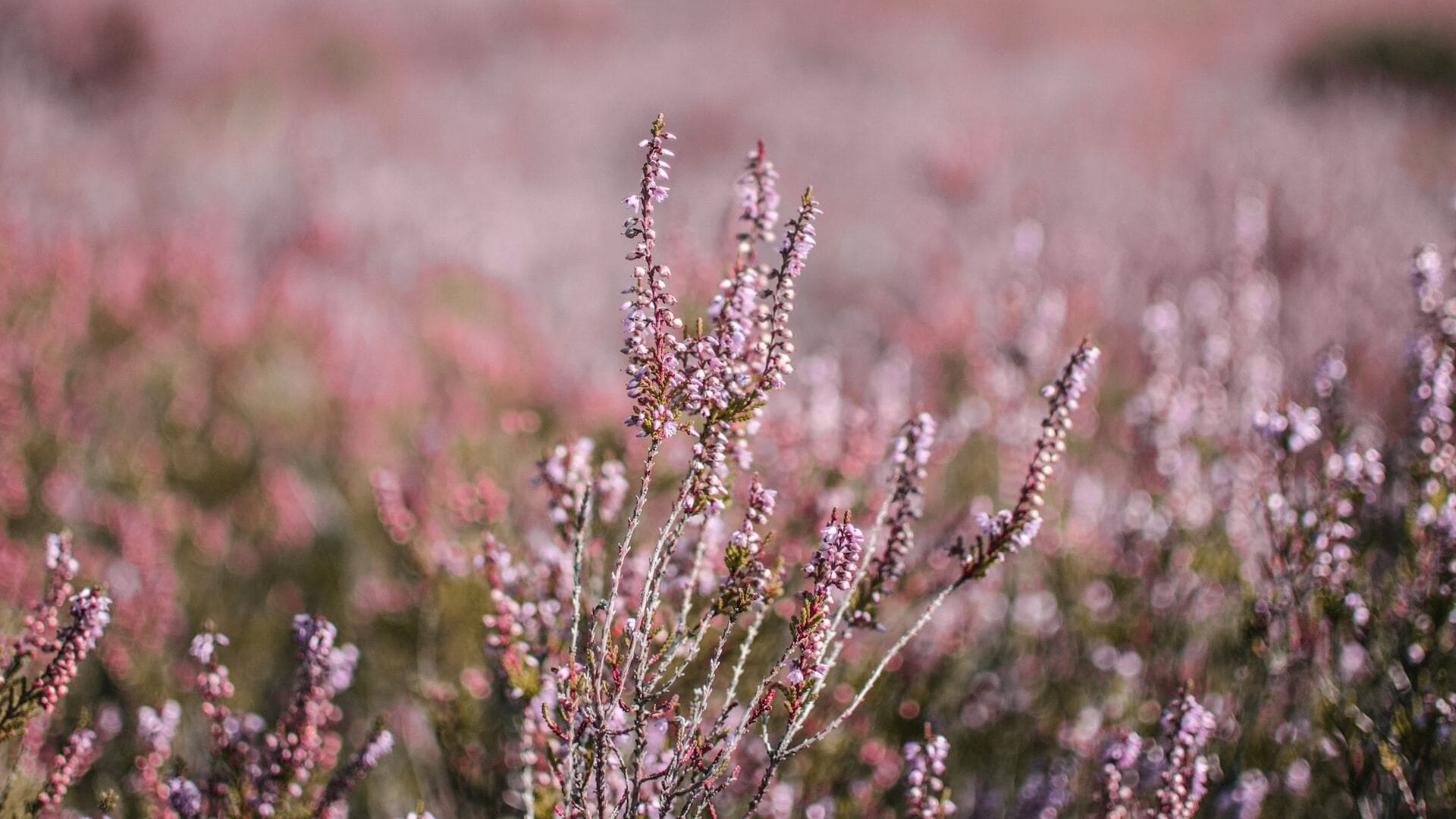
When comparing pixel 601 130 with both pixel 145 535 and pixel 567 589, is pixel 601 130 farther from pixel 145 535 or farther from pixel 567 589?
pixel 567 589

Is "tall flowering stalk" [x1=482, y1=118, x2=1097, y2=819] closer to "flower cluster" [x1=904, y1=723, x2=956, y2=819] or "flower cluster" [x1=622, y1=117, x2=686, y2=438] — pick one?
"flower cluster" [x1=622, y1=117, x2=686, y2=438]

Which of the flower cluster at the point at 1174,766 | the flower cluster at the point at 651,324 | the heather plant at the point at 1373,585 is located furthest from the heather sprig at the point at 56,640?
the heather plant at the point at 1373,585

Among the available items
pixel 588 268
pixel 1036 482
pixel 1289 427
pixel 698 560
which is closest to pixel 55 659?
pixel 698 560

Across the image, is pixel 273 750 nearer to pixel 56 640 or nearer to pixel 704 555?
pixel 56 640

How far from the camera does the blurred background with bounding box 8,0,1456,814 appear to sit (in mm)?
3676

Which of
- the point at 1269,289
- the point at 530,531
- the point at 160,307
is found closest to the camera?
the point at 530,531

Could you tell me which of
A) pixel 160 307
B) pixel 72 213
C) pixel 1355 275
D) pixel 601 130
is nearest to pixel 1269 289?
pixel 1355 275

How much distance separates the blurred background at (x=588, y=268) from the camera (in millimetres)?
3676

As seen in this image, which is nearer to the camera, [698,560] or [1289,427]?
[698,560]

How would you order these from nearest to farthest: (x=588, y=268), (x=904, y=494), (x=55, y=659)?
(x=55, y=659)
(x=904, y=494)
(x=588, y=268)

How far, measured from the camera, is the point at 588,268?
10.8m

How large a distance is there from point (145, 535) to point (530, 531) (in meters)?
1.78

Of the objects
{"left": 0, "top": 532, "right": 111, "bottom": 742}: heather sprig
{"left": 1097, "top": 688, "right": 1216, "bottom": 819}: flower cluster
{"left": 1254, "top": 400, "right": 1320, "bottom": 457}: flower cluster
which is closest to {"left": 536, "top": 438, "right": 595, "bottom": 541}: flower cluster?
{"left": 0, "top": 532, "right": 111, "bottom": 742}: heather sprig

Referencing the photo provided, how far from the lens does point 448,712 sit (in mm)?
2541
